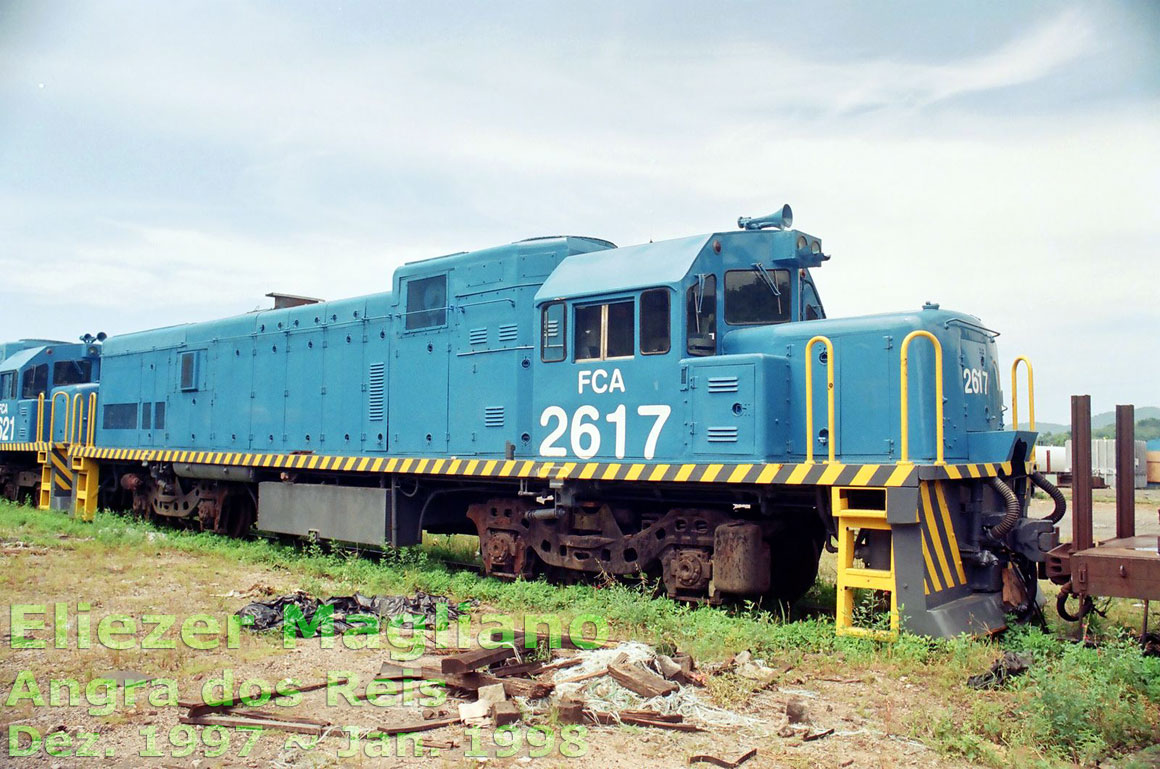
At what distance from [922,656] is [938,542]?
116cm

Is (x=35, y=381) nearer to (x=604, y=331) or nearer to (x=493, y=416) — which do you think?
(x=493, y=416)

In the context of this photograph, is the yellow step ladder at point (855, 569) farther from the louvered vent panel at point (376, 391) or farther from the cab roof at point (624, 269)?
the louvered vent panel at point (376, 391)

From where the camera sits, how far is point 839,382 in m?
8.20

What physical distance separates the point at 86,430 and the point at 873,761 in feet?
59.9

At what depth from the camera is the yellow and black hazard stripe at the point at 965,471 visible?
24.4 ft

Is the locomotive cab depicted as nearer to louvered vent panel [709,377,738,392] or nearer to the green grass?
the green grass

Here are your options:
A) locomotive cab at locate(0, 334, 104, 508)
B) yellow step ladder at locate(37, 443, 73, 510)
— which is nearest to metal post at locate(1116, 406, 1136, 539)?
locomotive cab at locate(0, 334, 104, 508)

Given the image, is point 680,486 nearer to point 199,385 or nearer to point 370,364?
point 370,364

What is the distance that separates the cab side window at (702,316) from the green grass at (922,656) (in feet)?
8.06

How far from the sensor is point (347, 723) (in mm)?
5422

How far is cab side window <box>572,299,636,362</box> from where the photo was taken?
9.05m

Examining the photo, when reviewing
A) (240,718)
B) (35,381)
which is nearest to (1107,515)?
(240,718)

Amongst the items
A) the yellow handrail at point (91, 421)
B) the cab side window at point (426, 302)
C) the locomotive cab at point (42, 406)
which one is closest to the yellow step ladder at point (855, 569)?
the cab side window at point (426, 302)

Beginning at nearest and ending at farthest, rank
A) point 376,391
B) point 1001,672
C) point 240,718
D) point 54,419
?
point 240,718
point 1001,672
point 376,391
point 54,419
